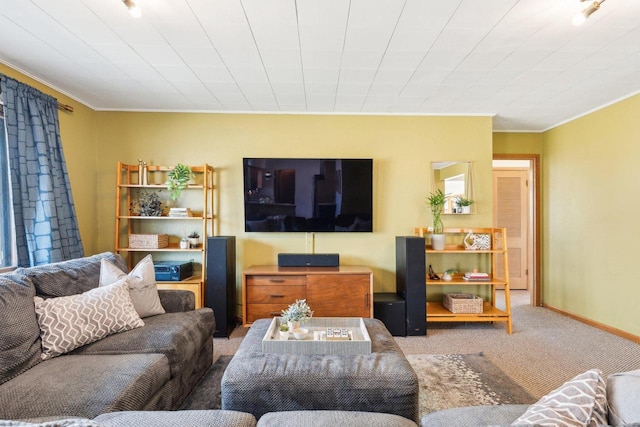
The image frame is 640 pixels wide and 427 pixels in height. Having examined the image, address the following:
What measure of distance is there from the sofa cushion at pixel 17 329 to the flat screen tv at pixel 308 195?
6.98 ft

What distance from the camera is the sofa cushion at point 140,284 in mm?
2305

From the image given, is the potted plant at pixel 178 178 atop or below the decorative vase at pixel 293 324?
atop

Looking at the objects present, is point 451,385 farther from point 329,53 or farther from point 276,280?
point 329,53

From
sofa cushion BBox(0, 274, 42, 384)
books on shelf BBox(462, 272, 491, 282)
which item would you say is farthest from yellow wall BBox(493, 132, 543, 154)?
sofa cushion BBox(0, 274, 42, 384)

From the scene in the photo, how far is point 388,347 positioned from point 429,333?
1721 mm

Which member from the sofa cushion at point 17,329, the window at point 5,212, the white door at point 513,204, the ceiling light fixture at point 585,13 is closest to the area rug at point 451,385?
the sofa cushion at point 17,329

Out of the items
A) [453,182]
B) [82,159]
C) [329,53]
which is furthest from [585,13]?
[82,159]

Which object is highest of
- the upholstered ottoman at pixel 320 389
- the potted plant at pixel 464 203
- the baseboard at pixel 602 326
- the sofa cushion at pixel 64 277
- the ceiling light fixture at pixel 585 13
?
the ceiling light fixture at pixel 585 13

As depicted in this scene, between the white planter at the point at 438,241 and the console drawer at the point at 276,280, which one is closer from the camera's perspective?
the console drawer at the point at 276,280

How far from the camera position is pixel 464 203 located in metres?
3.79

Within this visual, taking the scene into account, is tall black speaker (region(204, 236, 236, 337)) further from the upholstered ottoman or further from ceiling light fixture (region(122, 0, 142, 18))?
ceiling light fixture (region(122, 0, 142, 18))

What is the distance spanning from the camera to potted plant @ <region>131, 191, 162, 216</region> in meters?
3.56

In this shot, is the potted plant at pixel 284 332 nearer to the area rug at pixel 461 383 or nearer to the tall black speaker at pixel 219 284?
the area rug at pixel 461 383

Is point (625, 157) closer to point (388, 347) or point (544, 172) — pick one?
point (544, 172)
